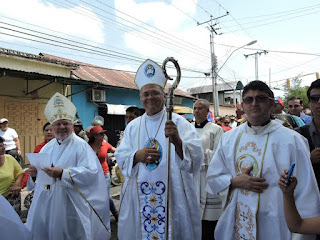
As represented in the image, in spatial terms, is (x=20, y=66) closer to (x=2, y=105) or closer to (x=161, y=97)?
(x=2, y=105)

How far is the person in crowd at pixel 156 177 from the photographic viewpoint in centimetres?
271

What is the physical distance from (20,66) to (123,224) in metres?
9.59

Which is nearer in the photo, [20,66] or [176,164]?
[176,164]

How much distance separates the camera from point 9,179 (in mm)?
3818

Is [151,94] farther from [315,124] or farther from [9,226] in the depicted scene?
[9,226]

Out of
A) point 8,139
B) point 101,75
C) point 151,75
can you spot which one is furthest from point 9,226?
point 101,75

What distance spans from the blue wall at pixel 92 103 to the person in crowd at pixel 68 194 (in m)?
10.2

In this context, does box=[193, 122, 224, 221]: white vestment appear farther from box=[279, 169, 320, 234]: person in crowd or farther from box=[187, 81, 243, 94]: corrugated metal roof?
box=[187, 81, 243, 94]: corrugated metal roof

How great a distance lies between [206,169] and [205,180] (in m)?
0.16

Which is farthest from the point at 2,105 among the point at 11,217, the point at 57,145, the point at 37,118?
the point at 11,217

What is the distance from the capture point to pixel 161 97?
2.95m

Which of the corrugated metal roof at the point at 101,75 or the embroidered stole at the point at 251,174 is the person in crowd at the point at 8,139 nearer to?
the corrugated metal roof at the point at 101,75

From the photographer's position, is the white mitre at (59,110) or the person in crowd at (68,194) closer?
the person in crowd at (68,194)

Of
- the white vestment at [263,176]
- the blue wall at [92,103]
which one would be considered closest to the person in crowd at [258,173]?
the white vestment at [263,176]
